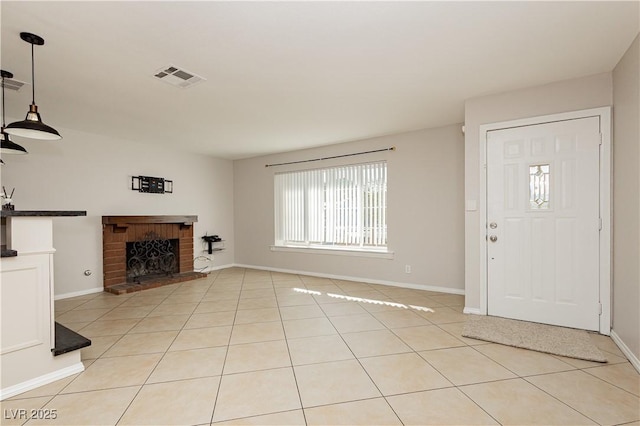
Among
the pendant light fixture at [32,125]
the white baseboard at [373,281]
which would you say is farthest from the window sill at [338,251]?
the pendant light fixture at [32,125]

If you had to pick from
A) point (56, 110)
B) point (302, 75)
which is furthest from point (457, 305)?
point (56, 110)

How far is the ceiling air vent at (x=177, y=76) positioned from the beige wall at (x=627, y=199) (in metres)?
3.67

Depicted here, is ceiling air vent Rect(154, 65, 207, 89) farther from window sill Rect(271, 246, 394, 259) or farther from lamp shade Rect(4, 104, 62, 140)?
window sill Rect(271, 246, 394, 259)

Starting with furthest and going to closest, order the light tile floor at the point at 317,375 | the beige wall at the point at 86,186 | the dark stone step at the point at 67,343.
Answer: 1. the beige wall at the point at 86,186
2. the dark stone step at the point at 67,343
3. the light tile floor at the point at 317,375

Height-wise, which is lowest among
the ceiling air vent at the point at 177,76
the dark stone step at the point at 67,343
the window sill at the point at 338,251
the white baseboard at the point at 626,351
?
the white baseboard at the point at 626,351

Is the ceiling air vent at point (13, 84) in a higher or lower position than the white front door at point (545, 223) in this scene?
higher

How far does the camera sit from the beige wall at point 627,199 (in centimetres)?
236

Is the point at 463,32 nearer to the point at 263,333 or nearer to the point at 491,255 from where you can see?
the point at 491,255

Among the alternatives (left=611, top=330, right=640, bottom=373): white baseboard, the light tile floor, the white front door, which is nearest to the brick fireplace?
the light tile floor

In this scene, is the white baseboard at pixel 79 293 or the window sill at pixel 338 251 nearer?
the white baseboard at pixel 79 293

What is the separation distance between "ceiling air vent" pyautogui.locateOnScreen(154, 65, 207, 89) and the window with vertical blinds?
315 centimetres

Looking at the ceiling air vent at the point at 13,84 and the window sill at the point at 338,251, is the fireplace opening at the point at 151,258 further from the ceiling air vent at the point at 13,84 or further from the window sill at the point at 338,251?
the ceiling air vent at the point at 13,84

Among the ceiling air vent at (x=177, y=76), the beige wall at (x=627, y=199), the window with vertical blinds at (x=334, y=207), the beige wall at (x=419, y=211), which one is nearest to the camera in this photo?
the beige wall at (x=627, y=199)

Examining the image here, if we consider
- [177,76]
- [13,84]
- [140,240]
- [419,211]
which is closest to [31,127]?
[13,84]
